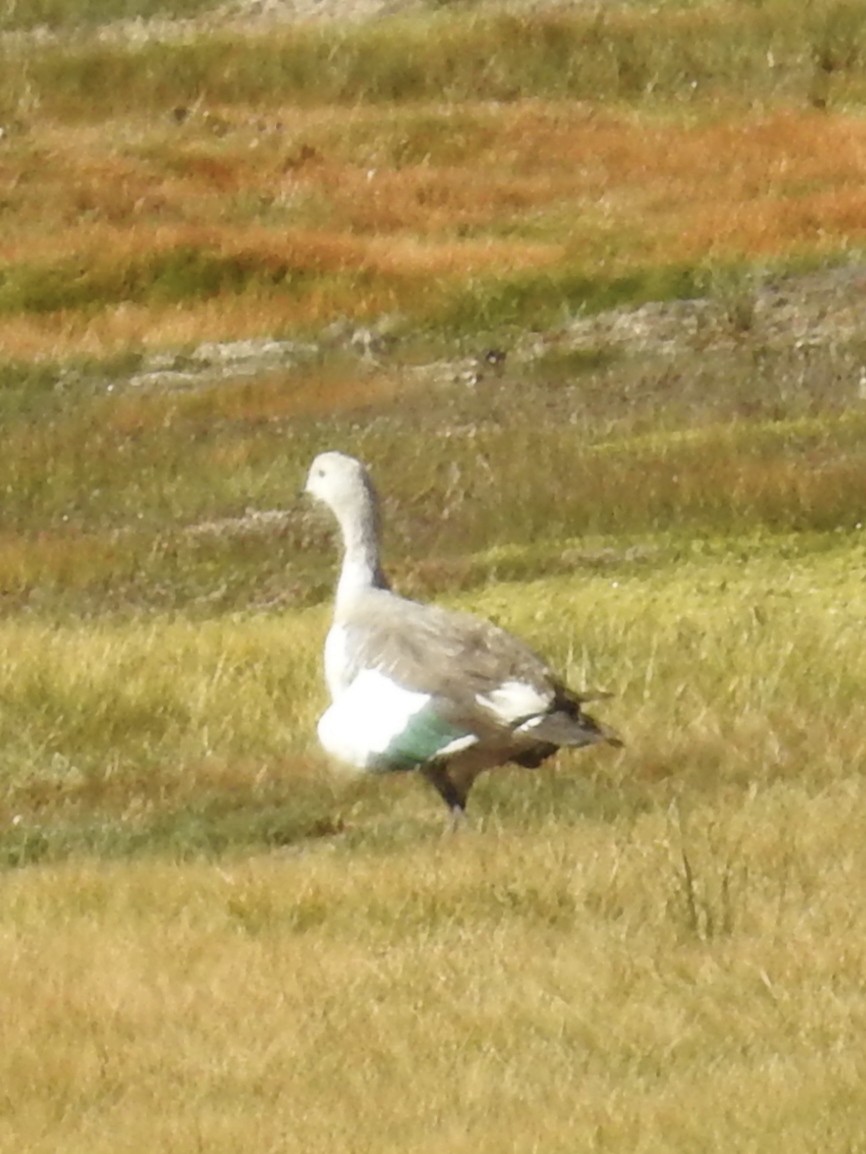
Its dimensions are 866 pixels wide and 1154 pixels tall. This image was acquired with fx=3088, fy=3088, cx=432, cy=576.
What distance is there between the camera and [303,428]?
994 inches

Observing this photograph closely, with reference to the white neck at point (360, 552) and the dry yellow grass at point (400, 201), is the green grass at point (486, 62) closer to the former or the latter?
the dry yellow grass at point (400, 201)

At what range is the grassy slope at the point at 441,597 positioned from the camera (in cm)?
784

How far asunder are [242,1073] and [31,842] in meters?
4.08

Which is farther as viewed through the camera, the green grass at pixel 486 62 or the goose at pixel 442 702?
the green grass at pixel 486 62


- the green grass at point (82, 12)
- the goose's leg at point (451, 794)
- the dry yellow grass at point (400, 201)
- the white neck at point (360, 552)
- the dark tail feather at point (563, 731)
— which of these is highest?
the dark tail feather at point (563, 731)

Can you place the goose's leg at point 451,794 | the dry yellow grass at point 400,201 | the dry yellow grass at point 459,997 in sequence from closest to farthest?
the dry yellow grass at point 459,997 → the goose's leg at point 451,794 → the dry yellow grass at point 400,201

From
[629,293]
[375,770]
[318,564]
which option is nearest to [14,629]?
[318,564]

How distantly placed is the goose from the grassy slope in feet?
1.05

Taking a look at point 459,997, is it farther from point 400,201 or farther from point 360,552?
point 400,201

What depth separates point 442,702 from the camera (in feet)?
34.1

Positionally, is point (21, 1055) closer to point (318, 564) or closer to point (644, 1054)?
point (644, 1054)

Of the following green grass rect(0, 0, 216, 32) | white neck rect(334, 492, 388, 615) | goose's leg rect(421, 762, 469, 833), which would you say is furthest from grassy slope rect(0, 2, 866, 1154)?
green grass rect(0, 0, 216, 32)

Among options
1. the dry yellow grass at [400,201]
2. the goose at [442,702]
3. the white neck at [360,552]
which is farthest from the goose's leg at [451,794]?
the dry yellow grass at [400,201]

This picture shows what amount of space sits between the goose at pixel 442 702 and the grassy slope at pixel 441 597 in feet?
1.05
